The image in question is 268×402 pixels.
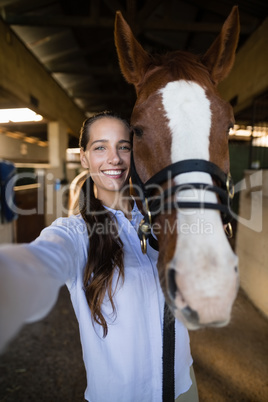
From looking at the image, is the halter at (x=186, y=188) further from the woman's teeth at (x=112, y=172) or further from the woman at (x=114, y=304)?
the woman's teeth at (x=112, y=172)

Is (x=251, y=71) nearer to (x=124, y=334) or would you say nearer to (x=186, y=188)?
(x=186, y=188)

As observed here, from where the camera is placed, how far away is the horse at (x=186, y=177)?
70cm

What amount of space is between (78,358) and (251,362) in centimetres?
178

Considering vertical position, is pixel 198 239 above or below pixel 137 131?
below

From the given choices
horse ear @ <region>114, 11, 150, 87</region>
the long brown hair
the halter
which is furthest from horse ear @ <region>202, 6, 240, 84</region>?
the long brown hair

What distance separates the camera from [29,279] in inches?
24.0

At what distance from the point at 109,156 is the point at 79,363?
2198 mm

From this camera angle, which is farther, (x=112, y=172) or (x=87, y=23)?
(x=87, y=23)

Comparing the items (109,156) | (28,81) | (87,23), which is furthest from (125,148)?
(28,81)

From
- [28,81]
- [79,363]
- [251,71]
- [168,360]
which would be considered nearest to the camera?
[168,360]

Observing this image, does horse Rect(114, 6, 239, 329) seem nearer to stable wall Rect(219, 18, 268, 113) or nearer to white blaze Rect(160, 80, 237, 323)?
white blaze Rect(160, 80, 237, 323)

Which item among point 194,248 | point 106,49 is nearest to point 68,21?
point 106,49

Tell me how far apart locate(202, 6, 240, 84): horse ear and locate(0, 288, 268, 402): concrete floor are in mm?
2544

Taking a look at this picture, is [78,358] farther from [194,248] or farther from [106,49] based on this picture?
[106,49]
